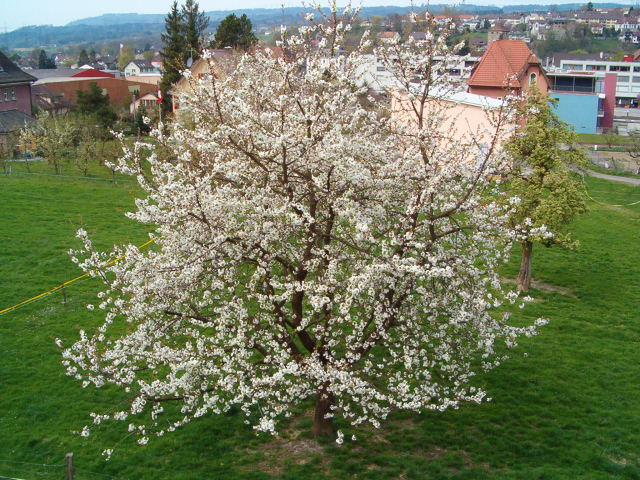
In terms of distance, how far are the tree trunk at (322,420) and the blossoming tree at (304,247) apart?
3 cm

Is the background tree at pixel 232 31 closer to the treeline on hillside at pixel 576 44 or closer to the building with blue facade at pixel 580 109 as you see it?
the building with blue facade at pixel 580 109

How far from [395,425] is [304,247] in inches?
178

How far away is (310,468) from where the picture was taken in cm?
1204

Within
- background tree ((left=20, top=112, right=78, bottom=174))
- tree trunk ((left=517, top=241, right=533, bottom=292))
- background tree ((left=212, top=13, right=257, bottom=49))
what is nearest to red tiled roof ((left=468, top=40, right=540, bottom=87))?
background tree ((left=212, top=13, right=257, bottom=49))

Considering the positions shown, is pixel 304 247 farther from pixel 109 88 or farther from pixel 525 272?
pixel 109 88

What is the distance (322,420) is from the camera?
12.9 metres

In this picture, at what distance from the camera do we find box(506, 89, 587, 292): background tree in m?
19.7

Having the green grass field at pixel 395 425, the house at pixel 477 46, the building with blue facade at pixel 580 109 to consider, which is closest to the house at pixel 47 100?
the house at pixel 477 46

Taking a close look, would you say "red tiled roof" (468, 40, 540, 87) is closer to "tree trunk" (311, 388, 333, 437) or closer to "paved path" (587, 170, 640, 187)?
"paved path" (587, 170, 640, 187)

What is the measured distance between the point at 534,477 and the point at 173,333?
740cm

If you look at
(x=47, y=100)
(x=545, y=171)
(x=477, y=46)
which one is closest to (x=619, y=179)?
(x=545, y=171)

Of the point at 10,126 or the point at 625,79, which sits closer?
the point at 10,126

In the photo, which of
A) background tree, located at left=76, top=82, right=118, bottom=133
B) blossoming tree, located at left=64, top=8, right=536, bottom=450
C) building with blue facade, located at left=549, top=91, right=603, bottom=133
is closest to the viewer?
blossoming tree, located at left=64, top=8, right=536, bottom=450

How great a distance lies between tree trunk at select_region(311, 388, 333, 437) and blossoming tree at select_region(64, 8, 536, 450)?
0.11ft
